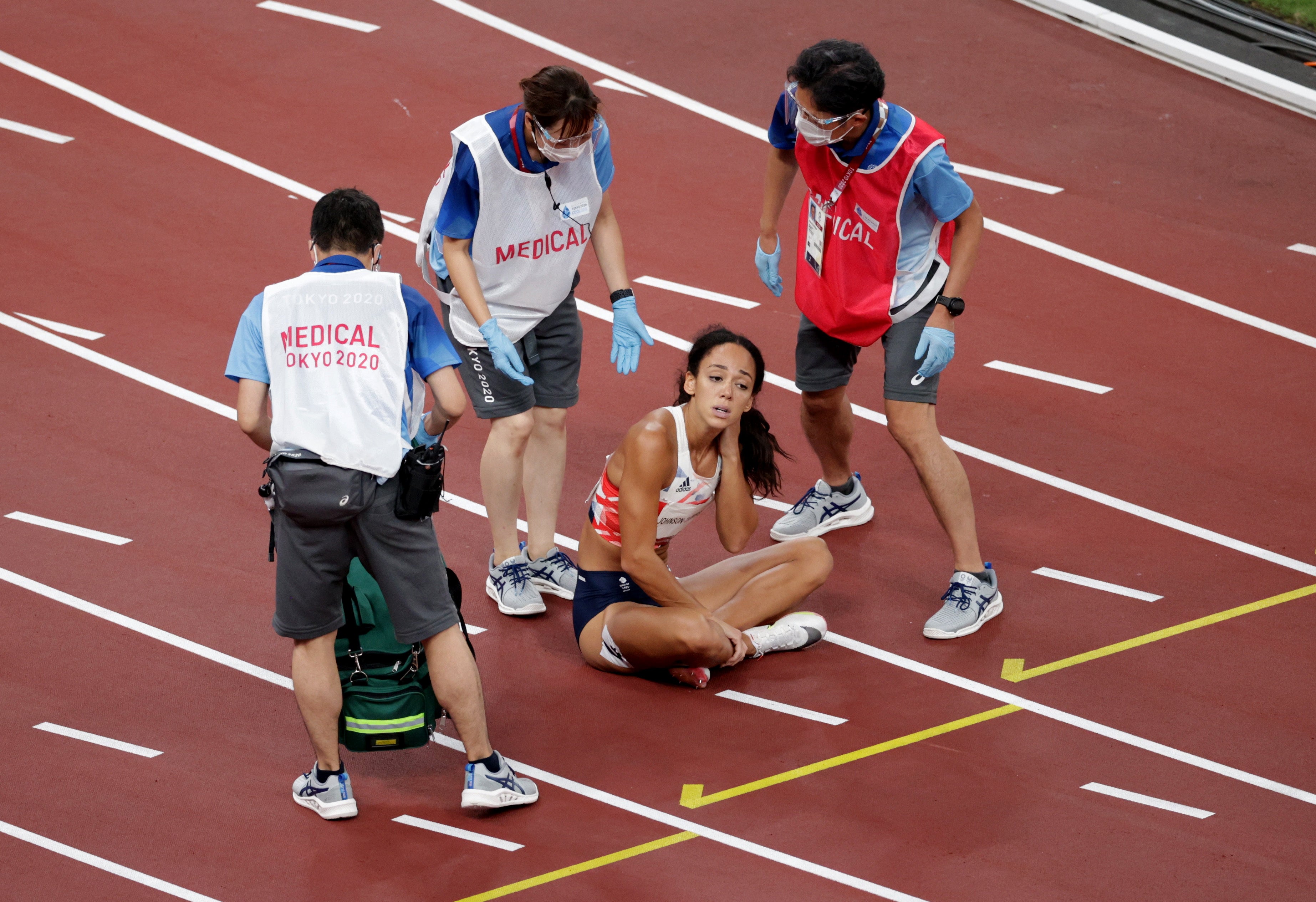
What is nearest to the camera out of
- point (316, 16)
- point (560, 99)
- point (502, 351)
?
point (560, 99)

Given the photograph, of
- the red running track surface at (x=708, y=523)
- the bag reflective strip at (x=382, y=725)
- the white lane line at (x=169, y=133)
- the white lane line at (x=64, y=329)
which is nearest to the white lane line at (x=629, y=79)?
the red running track surface at (x=708, y=523)

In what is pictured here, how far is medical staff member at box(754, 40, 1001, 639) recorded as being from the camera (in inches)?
247

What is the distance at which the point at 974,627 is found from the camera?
6613 millimetres

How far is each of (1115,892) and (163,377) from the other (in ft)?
18.3

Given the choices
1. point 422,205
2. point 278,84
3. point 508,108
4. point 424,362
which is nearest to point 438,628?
point 424,362

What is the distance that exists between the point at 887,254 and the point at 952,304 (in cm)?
33

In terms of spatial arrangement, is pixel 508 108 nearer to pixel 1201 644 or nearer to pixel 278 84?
pixel 1201 644

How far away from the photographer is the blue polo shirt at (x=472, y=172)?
20.4 ft

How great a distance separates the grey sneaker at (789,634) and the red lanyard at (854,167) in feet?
5.56

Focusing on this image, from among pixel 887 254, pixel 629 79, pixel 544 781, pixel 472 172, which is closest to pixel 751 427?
pixel 887 254

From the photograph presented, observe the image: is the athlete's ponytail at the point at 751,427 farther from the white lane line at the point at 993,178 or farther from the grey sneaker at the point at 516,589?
the white lane line at the point at 993,178

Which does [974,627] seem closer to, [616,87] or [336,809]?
[336,809]

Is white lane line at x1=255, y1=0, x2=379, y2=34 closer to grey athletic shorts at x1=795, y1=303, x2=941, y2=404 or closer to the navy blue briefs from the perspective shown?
grey athletic shorts at x1=795, y1=303, x2=941, y2=404

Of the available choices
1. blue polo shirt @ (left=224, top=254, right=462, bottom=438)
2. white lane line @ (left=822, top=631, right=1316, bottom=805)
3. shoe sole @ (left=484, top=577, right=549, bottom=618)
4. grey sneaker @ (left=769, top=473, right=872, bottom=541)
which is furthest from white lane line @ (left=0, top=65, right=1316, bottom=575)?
blue polo shirt @ (left=224, top=254, right=462, bottom=438)
